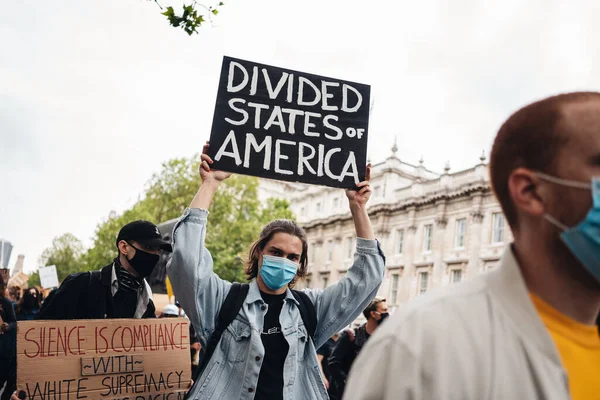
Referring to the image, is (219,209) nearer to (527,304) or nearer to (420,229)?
(420,229)

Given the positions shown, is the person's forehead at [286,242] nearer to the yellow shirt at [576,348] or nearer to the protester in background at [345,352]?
the yellow shirt at [576,348]

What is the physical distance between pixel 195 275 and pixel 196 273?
11 millimetres

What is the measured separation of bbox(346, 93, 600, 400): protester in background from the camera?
1155 mm

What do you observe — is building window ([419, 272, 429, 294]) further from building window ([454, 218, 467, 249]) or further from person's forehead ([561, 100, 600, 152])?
person's forehead ([561, 100, 600, 152])

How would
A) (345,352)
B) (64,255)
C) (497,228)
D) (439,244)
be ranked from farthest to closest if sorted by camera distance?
(64,255) < (439,244) < (497,228) < (345,352)

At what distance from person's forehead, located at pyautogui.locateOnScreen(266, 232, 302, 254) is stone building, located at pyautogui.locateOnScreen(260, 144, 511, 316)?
28125 millimetres

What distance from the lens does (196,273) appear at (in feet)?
8.86

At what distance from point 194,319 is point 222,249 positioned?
113 ft

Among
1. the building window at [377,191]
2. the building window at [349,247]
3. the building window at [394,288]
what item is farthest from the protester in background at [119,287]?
the building window at [349,247]

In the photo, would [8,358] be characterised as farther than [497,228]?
No

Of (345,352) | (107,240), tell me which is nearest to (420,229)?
(107,240)

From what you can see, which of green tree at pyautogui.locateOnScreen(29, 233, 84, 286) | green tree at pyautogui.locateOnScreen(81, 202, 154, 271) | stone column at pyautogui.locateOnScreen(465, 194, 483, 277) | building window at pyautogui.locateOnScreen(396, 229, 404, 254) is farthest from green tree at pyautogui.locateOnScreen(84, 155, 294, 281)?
green tree at pyautogui.locateOnScreen(29, 233, 84, 286)

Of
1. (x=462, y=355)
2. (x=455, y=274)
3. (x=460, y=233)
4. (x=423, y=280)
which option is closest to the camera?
(x=462, y=355)

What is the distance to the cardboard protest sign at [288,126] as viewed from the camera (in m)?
3.34
